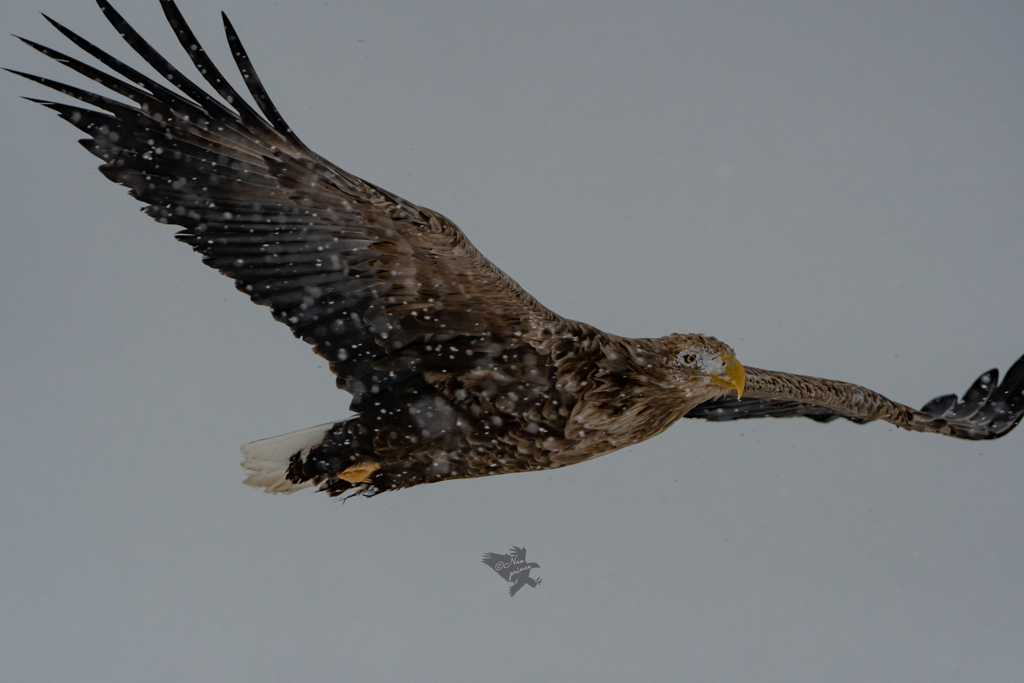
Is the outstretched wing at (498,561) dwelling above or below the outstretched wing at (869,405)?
below

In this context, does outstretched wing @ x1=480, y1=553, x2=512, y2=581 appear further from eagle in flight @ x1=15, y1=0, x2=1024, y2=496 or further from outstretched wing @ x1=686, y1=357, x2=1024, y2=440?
outstretched wing @ x1=686, y1=357, x2=1024, y2=440

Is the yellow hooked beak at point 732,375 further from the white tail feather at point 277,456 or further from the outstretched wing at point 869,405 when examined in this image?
the white tail feather at point 277,456

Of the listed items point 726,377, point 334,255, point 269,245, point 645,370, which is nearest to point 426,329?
point 334,255

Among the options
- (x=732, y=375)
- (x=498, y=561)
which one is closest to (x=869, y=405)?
(x=732, y=375)

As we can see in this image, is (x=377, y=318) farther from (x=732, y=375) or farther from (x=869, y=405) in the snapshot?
(x=869, y=405)

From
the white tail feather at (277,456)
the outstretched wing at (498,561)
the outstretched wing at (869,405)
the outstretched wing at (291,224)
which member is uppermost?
the outstretched wing at (291,224)

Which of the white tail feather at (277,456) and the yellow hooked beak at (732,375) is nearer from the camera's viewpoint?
the yellow hooked beak at (732,375)

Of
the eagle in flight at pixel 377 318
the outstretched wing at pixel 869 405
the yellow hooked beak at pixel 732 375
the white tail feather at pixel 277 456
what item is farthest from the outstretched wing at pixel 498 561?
the yellow hooked beak at pixel 732 375

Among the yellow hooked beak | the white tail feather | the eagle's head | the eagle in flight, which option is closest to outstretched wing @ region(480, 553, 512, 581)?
the eagle in flight
